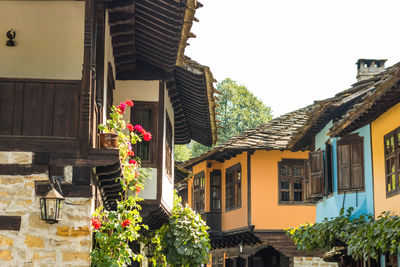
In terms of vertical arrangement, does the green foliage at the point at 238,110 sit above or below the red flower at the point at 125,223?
above

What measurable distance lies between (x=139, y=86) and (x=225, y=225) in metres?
12.6

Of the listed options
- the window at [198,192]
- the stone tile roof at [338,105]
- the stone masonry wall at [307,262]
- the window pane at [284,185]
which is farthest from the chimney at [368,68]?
the window at [198,192]

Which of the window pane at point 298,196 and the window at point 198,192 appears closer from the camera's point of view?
the window pane at point 298,196

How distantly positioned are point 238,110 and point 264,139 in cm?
2527

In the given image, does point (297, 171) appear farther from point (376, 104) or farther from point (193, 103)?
point (376, 104)

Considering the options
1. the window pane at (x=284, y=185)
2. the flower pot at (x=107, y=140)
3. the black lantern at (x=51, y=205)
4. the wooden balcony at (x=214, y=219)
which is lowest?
the black lantern at (x=51, y=205)

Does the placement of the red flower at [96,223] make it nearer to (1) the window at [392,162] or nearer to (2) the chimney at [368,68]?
(1) the window at [392,162]

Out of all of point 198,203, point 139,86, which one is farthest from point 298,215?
point 139,86

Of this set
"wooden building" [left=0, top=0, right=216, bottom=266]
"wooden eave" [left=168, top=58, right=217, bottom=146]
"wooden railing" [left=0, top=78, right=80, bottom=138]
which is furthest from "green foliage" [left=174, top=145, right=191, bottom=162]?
"wooden railing" [left=0, top=78, right=80, bottom=138]

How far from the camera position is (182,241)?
1506 cm

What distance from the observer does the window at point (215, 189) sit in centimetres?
2603

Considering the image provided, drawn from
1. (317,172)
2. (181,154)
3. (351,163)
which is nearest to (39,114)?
(351,163)

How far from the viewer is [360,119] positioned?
1355 cm

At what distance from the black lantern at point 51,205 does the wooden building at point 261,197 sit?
46.9 ft
